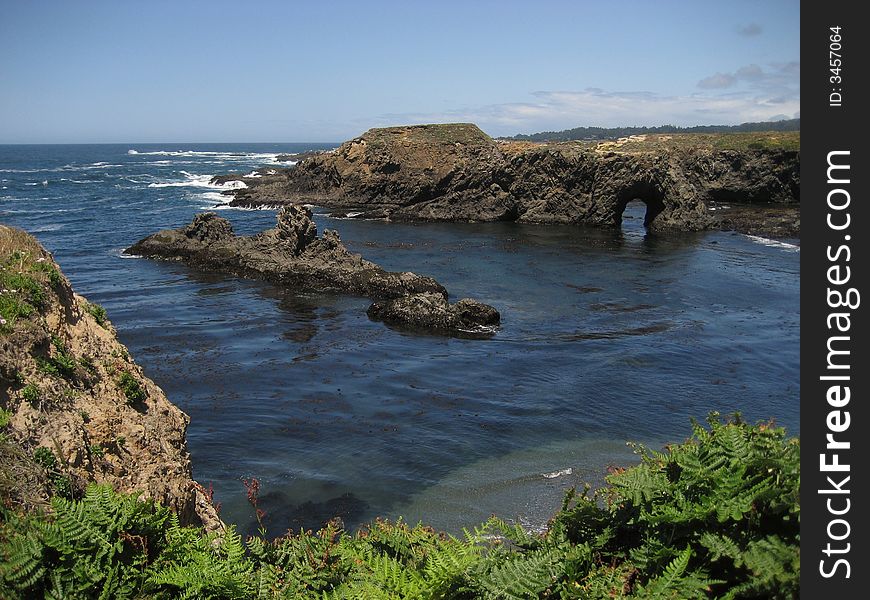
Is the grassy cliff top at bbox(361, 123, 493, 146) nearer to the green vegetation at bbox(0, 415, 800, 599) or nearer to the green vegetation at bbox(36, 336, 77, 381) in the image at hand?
the green vegetation at bbox(36, 336, 77, 381)

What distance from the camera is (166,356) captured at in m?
23.1

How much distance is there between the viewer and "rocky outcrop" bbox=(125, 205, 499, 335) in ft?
89.4

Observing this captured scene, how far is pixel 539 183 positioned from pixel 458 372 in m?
42.7

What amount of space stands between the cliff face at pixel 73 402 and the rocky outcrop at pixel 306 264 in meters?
16.8

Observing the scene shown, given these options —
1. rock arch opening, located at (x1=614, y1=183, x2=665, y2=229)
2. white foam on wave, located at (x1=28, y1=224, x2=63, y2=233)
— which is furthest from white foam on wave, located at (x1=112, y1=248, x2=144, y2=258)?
rock arch opening, located at (x1=614, y1=183, x2=665, y2=229)

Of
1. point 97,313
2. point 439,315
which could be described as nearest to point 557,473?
point 97,313

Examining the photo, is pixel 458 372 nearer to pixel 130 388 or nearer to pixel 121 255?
pixel 130 388

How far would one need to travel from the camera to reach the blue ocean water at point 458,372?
14461 mm

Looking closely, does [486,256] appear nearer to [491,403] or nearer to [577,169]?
[577,169]

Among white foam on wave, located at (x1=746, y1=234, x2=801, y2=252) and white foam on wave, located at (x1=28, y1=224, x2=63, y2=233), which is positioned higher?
white foam on wave, located at (x1=28, y1=224, x2=63, y2=233)

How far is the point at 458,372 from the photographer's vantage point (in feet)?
72.2

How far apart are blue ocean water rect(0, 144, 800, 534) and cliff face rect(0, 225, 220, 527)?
148 inches

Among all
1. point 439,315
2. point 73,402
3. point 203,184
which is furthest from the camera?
point 203,184

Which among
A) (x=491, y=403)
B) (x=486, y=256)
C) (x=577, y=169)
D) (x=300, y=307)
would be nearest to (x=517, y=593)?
(x=491, y=403)
